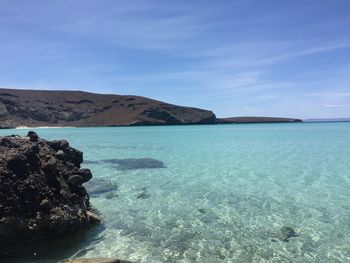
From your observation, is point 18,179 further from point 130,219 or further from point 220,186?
point 220,186

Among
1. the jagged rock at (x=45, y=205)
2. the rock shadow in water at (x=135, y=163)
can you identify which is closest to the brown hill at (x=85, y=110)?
the rock shadow in water at (x=135, y=163)

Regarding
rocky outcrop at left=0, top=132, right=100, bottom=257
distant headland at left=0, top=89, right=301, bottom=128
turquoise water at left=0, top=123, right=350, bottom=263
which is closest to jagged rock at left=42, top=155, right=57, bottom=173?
rocky outcrop at left=0, top=132, right=100, bottom=257

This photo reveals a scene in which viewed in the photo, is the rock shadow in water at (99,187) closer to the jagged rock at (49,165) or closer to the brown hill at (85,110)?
the jagged rock at (49,165)

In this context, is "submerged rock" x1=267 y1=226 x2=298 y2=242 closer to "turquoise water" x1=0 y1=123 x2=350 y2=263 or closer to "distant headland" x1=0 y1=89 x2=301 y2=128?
"turquoise water" x1=0 y1=123 x2=350 y2=263

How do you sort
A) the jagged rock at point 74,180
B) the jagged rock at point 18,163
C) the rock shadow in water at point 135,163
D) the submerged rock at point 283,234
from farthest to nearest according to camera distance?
the rock shadow in water at point 135,163, the jagged rock at point 74,180, the jagged rock at point 18,163, the submerged rock at point 283,234

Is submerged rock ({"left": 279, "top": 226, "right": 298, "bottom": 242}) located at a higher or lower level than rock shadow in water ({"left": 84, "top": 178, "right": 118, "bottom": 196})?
higher

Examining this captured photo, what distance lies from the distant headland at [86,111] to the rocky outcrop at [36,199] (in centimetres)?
13890

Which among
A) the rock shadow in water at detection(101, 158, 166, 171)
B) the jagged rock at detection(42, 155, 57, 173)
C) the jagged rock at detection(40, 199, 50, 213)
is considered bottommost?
the rock shadow in water at detection(101, 158, 166, 171)

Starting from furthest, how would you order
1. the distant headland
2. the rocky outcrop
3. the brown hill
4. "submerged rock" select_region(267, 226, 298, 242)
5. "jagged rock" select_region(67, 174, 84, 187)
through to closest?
the brown hill, the distant headland, "jagged rock" select_region(67, 174, 84, 187), "submerged rock" select_region(267, 226, 298, 242), the rocky outcrop

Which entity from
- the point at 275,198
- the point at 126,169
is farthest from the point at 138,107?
the point at 275,198

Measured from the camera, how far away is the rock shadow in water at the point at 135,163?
31547 mm

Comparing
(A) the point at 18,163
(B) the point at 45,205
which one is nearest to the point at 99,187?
(A) the point at 18,163

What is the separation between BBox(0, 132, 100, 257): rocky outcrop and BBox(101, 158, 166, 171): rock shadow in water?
51.1ft

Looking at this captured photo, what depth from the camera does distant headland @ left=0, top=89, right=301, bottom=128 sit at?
158000 millimetres
